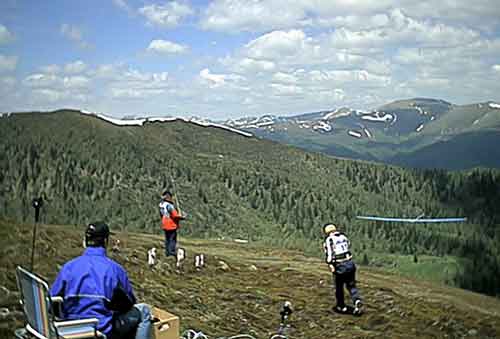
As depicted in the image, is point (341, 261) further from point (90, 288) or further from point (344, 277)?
point (90, 288)

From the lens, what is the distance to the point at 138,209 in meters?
96.4

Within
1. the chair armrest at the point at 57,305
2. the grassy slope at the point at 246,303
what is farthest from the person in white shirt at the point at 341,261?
the chair armrest at the point at 57,305

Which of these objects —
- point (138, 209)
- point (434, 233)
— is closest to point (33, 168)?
point (138, 209)

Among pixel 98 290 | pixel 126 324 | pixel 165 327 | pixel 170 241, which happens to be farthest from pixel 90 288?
pixel 170 241

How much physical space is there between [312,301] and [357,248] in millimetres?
95596

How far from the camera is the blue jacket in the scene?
20.4 feet

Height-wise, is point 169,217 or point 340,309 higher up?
point 169,217

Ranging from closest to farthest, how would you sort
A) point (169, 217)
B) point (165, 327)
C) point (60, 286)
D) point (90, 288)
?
point (90, 288) → point (60, 286) → point (165, 327) → point (169, 217)

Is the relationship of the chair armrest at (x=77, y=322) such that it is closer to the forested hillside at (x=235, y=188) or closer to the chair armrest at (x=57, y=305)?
the chair armrest at (x=57, y=305)

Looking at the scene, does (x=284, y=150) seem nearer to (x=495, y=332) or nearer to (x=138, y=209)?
(x=138, y=209)

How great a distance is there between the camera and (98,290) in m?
6.22

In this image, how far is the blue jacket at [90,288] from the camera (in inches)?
245

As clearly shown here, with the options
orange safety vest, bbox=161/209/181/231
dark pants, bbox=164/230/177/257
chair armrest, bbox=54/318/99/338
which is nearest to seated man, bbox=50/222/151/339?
chair armrest, bbox=54/318/99/338

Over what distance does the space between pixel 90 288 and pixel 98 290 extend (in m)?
0.08
